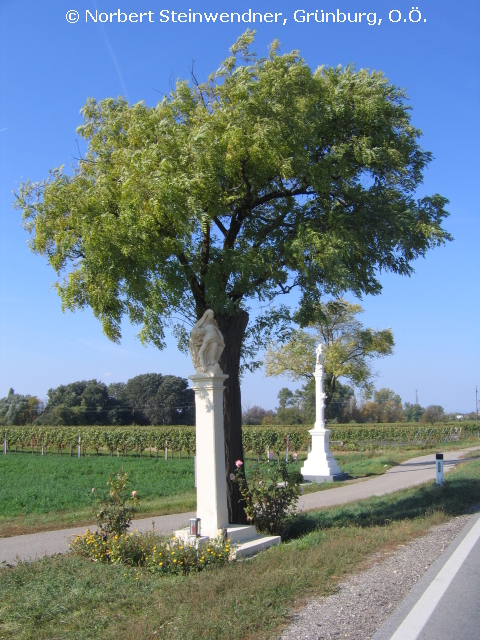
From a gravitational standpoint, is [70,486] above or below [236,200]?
below

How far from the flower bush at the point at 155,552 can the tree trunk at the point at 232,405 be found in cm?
164

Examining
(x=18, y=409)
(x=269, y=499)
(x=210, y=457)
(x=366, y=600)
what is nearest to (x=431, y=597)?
(x=366, y=600)

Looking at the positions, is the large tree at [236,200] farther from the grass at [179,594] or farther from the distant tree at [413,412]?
the distant tree at [413,412]

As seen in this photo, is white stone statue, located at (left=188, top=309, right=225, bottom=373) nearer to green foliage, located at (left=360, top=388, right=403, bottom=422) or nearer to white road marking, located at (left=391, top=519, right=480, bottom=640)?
white road marking, located at (left=391, top=519, right=480, bottom=640)

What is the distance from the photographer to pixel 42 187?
32.4 feet

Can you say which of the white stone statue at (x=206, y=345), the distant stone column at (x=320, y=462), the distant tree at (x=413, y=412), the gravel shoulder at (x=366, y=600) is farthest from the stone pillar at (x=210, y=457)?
the distant tree at (x=413, y=412)

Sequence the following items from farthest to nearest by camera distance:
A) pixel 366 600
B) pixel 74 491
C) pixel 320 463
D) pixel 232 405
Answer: pixel 320 463, pixel 74 491, pixel 232 405, pixel 366 600

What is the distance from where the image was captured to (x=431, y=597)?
6090mm

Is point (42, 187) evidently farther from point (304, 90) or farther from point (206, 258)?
point (304, 90)

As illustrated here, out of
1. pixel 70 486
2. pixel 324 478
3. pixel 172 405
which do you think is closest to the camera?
pixel 70 486

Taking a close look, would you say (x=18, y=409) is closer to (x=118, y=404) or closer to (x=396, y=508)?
(x=118, y=404)

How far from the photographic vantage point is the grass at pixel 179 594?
5176 mm

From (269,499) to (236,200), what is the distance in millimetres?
5163

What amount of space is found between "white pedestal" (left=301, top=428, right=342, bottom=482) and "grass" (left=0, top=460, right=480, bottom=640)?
43.6ft
